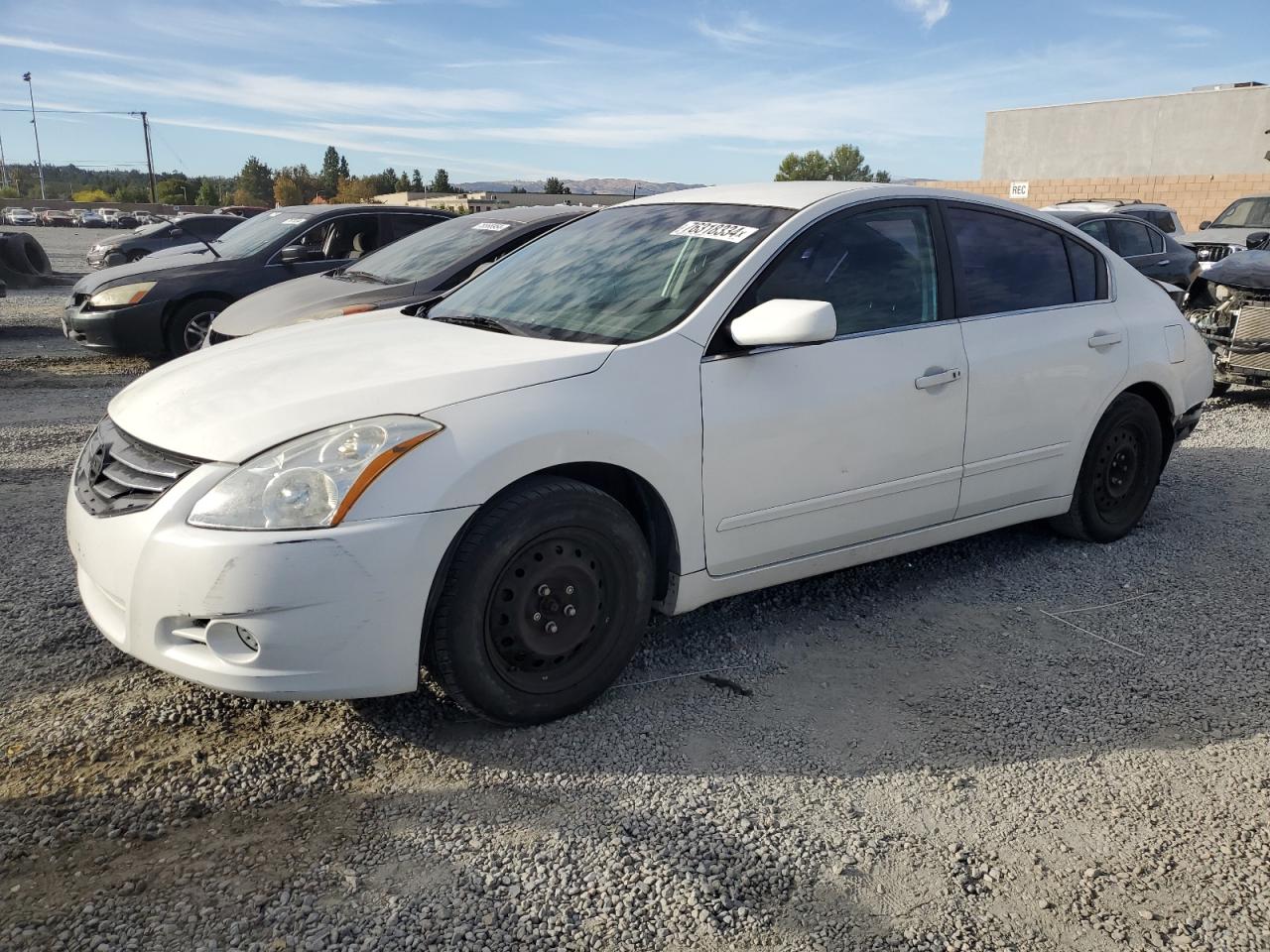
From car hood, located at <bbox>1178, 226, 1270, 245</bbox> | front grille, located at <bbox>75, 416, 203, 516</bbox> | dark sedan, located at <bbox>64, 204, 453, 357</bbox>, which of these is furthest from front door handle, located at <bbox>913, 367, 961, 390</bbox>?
car hood, located at <bbox>1178, 226, 1270, 245</bbox>

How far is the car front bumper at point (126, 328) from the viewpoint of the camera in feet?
29.6

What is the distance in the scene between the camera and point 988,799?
284cm

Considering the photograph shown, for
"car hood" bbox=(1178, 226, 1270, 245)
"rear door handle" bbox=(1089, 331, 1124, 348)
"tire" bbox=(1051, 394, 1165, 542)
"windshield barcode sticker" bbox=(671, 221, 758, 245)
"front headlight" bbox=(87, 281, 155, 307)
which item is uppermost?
"windshield barcode sticker" bbox=(671, 221, 758, 245)

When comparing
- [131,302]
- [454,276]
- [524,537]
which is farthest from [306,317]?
[524,537]

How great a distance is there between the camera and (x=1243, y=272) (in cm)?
830

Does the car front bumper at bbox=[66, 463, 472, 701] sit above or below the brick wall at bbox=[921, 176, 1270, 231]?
below

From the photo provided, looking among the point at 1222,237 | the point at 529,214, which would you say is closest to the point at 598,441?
the point at 529,214

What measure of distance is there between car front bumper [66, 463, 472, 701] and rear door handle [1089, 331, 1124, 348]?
3070mm

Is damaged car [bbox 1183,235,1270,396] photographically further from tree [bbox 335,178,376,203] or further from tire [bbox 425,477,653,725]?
tree [bbox 335,178,376,203]

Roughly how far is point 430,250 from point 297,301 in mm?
1043

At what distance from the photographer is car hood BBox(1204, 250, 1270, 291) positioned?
8.16 meters

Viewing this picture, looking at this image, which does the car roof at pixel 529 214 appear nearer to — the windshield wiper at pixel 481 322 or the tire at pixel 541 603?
the windshield wiper at pixel 481 322

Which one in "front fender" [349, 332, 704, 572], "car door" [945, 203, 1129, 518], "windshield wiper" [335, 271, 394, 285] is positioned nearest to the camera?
"front fender" [349, 332, 704, 572]

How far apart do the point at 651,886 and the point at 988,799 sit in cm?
102
